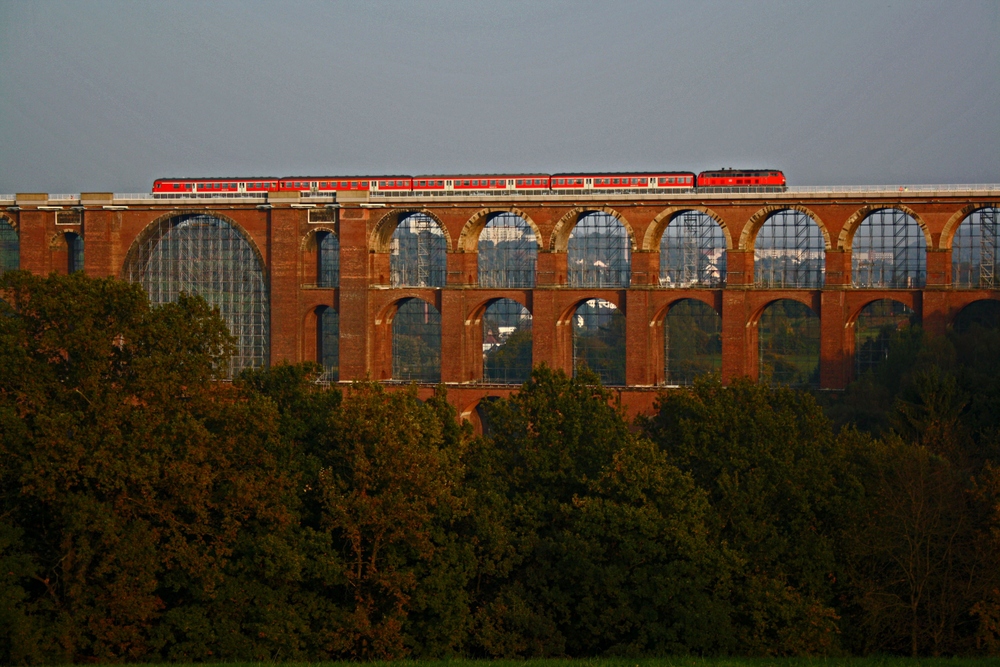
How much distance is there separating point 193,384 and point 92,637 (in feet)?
18.3

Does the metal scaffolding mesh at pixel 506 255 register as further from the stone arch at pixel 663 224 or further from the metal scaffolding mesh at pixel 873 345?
the metal scaffolding mesh at pixel 873 345

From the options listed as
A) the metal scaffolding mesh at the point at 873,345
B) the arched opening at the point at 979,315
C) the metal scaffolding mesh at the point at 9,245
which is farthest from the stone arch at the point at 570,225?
the metal scaffolding mesh at the point at 9,245

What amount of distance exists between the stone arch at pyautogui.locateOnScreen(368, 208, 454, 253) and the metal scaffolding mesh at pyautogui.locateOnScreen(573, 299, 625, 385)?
8708 millimetres

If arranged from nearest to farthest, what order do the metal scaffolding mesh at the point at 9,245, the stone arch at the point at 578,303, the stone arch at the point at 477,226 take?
the stone arch at the point at 578,303 → the stone arch at the point at 477,226 → the metal scaffolding mesh at the point at 9,245

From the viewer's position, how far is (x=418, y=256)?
6319 cm

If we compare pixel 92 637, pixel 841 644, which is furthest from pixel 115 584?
pixel 841 644

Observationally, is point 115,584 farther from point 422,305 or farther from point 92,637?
point 422,305

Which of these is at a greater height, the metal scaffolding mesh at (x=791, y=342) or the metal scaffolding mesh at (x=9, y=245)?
the metal scaffolding mesh at (x=9, y=245)

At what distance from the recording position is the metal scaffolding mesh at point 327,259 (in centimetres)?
5841

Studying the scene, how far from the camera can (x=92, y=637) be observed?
23.5m

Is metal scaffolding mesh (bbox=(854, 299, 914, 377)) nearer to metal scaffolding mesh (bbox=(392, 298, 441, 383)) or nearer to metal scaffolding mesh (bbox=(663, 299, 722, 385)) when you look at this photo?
metal scaffolding mesh (bbox=(663, 299, 722, 385))

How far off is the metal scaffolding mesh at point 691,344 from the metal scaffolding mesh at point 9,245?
116ft

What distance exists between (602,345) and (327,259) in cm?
2267

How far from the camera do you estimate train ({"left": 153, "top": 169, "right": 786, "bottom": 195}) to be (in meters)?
53.9
